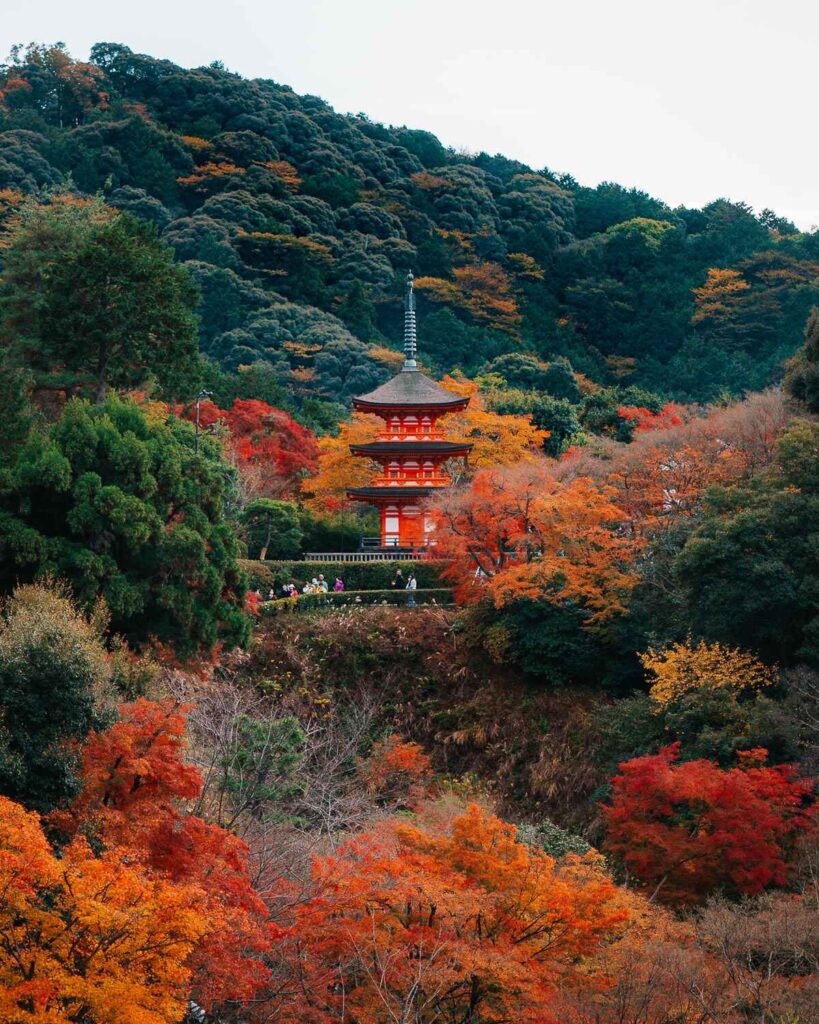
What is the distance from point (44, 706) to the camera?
1866cm

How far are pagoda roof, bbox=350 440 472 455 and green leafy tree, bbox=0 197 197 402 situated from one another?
843 centimetres

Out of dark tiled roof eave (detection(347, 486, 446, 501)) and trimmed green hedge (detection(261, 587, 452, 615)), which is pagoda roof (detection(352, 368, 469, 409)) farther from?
trimmed green hedge (detection(261, 587, 452, 615))

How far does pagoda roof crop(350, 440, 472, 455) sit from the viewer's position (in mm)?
46156

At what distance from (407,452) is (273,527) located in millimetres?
4956

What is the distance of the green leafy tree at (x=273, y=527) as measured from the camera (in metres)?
43.9

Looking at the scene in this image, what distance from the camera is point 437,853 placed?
18812 millimetres

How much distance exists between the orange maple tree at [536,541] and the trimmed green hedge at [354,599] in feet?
3.90

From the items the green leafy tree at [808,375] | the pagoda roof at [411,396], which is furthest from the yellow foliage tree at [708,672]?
the pagoda roof at [411,396]

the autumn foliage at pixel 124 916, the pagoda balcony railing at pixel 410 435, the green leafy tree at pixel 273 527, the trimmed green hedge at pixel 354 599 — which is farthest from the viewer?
the pagoda balcony railing at pixel 410 435

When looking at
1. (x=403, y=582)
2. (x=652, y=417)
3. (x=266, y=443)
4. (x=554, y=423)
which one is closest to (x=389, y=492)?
(x=403, y=582)

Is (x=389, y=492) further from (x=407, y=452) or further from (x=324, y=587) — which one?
(x=324, y=587)

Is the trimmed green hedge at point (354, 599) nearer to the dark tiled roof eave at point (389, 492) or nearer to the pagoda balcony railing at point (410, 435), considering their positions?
the dark tiled roof eave at point (389, 492)

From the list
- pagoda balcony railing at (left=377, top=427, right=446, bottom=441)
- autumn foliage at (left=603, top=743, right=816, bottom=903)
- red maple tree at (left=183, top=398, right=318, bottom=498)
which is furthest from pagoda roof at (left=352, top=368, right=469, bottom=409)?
autumn foliage at (left=603, top=743, right=816, bottom=903)

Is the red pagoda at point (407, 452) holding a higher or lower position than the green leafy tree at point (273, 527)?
higher
